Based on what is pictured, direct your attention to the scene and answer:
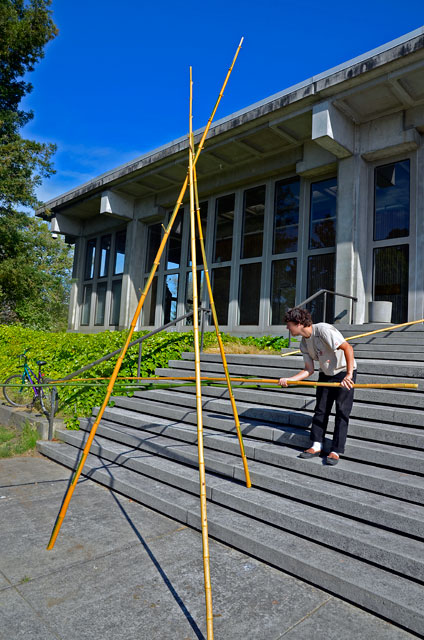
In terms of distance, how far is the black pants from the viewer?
438cm

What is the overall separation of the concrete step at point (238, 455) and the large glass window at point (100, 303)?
1179 cm

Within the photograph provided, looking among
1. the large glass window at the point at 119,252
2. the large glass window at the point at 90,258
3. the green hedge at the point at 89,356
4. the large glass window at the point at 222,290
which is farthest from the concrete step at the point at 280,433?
the large glass window at the point at 90,258

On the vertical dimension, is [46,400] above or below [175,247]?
below

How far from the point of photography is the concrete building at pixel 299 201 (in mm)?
9969

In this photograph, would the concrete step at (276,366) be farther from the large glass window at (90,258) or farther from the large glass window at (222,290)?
the large glass window at (90,258)

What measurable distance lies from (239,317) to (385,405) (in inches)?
329

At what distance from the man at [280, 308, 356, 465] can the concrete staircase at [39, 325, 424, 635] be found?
207mm

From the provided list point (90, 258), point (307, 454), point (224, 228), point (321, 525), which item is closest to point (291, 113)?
point (224, 228)

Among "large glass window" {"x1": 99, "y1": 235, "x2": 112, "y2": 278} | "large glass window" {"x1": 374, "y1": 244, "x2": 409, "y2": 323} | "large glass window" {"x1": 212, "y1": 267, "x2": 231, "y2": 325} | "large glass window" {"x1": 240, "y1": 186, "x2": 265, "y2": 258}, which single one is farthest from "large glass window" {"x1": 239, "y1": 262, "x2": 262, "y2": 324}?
"large glass window" {"x1": 99, "y1": 235, "x2": 112, "y2": 278}

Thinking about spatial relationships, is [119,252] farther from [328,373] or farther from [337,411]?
[337,411]

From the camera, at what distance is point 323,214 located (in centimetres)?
1199

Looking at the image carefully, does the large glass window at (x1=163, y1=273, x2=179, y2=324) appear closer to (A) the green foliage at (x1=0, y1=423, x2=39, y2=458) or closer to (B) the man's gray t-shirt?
(A) the green foliage at (x1=0, y1=423, x2=39, y2=458)

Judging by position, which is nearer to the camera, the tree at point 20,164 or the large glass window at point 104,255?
the tree at point 20,164

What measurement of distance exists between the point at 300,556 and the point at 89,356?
7.02 m
